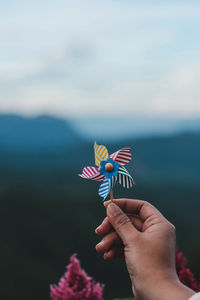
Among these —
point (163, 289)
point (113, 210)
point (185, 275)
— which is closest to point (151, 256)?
point (163, 289)

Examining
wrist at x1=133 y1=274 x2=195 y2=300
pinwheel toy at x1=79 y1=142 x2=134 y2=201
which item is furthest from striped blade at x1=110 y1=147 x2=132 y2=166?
wrist at x1=133 y1=274 x2=195 y2=300

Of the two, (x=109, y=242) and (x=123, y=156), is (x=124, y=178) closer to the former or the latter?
(x=123, y=156)

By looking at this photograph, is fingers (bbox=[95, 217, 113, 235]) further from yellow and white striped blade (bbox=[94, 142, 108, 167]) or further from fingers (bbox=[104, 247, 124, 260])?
yellow and white striped blade (bbox=[94, 142, 108, 167])

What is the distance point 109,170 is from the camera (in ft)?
4.61

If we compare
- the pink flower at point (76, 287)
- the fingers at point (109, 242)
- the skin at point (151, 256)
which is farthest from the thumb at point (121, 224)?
the pink flower at point (76, 287)

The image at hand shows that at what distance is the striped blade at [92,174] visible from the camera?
56.0 inches

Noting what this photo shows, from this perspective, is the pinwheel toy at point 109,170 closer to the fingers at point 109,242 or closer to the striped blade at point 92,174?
the striped blade at point 92,174

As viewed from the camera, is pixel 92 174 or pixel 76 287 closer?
pixel 92 174

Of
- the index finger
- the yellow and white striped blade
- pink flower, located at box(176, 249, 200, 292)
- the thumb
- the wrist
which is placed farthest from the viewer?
pink flower, located at box(176, 249, 200, 292)

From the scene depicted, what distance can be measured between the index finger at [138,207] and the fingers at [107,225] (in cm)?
2

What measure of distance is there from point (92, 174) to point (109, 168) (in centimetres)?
7

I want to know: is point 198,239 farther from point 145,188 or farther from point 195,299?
point 195,299

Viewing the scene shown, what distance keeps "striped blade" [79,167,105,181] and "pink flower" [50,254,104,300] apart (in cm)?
67

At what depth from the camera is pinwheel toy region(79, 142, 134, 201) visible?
140 cm
